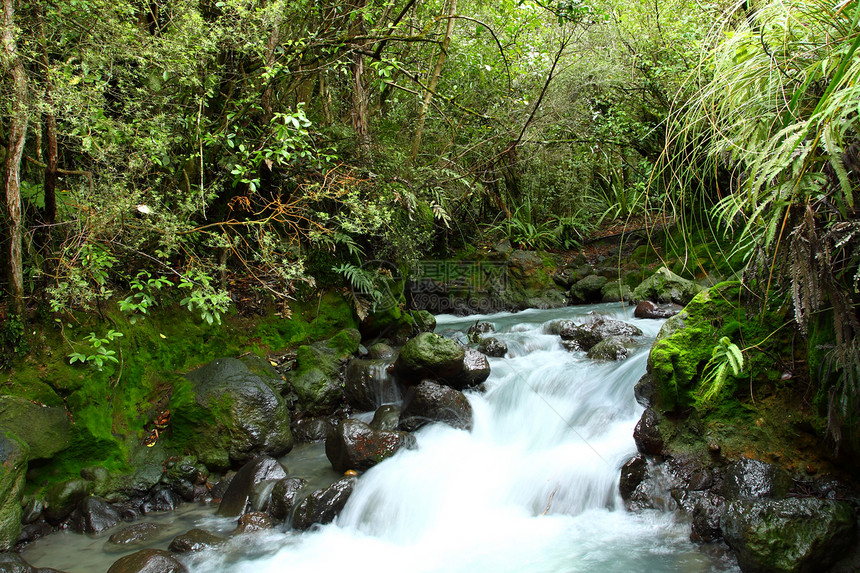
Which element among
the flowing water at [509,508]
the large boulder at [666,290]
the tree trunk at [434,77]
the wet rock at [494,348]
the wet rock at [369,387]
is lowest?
the flowing water at [509,508]

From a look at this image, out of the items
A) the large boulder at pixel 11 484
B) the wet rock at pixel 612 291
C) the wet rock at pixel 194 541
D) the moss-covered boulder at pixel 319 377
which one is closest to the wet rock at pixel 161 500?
the wet rock at pixel 194 541

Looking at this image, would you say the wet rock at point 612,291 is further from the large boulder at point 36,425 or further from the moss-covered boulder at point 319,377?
the large boulder at point 36,425

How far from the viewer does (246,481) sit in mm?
4125

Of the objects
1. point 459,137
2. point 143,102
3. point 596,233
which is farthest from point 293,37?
point 596,233

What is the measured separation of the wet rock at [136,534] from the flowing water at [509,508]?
0.28 m

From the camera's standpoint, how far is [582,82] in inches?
394

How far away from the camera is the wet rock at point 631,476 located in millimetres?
3717

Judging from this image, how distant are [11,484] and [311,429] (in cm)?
238

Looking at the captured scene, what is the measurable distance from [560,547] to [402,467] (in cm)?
144

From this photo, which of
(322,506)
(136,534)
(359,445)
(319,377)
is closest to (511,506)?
(359,445)

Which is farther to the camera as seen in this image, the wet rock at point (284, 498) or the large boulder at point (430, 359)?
the large boulder at point (430, 359)

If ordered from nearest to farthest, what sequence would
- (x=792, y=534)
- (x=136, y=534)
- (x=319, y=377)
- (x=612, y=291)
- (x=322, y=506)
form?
(x=792, y=534)
(x=136, y=534)
(x=322, y=506)
(x=319, y=377)
(x=612, y=291)

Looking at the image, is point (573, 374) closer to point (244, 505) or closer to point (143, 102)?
point (244, 505)

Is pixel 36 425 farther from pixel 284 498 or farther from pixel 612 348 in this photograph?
pixel 612 348
